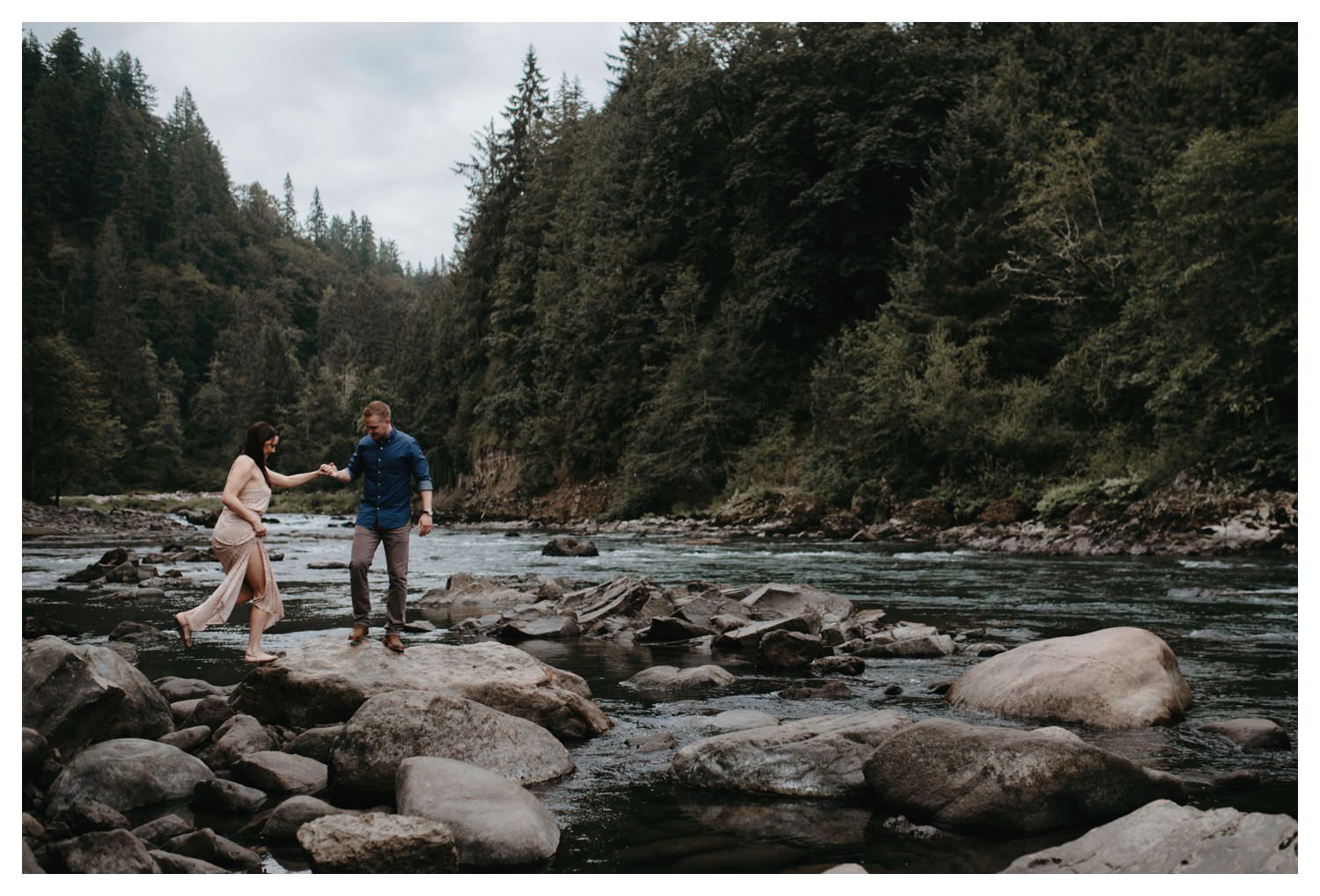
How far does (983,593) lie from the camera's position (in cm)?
1666

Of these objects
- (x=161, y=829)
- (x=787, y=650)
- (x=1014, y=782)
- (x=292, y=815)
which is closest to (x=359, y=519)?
(x=292, y=815)

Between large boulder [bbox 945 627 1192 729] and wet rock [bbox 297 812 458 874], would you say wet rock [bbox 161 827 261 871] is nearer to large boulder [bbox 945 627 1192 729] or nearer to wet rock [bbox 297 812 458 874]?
wet rock [bbox 297 812 458 874]

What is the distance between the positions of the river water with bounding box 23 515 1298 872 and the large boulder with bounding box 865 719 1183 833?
162 millimetres

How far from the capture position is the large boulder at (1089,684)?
7.40 m

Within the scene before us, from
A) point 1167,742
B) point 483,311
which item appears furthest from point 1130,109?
point 483,311

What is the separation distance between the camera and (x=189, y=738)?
654 centimetres

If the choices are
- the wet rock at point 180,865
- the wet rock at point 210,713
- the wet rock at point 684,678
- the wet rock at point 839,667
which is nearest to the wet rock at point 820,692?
the wet rock at point 684,678

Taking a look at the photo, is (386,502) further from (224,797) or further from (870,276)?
(870,276)

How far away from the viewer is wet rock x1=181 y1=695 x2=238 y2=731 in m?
7.10

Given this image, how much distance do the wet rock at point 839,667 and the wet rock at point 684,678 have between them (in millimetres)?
870

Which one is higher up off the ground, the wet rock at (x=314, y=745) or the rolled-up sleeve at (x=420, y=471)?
the rolled-up sleeve at (x=420, y=471)

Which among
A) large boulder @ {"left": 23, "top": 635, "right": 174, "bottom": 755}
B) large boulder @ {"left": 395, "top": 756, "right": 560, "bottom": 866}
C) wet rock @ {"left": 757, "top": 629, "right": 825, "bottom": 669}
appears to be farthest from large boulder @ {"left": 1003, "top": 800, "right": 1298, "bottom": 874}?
wet rock @ {"left": 757, "top": 629, "right": 825, "bottom": 669}

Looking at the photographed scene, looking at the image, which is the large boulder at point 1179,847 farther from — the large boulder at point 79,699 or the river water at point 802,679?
the large boulder at point 79,699

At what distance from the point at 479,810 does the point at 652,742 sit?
7.42ft
